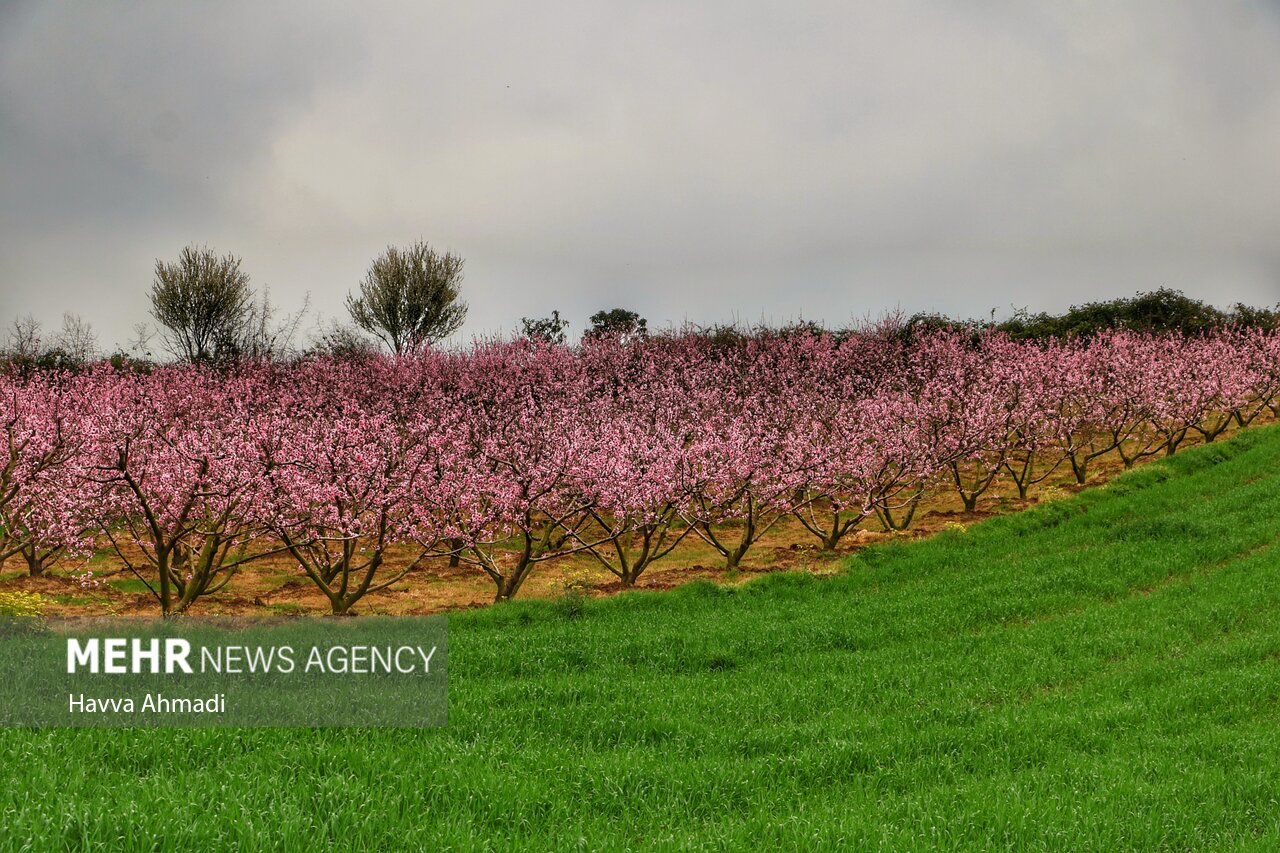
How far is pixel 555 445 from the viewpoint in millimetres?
21094

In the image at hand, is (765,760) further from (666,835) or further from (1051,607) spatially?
(1051,607)

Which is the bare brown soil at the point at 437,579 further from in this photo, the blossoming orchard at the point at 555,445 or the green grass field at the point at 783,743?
the green grass field at the point at 783,743

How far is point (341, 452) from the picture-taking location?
19.2 metres

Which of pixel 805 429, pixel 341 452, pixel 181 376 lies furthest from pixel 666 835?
pixel 181 376

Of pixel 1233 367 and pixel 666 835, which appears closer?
pixel 666 835

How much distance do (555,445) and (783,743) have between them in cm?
1259

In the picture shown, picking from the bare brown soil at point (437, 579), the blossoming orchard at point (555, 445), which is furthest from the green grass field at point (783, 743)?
the blossoming orchard at point (555, 445)

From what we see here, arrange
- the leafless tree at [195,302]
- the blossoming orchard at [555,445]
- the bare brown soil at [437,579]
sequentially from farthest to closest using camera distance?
the leafless tree at [195,302] < the bare brown soil at [437,579] < the blossoming orchard at [555,445]

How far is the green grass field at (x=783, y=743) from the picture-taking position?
6.61m

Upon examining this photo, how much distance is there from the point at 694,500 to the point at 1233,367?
23178 millimetres

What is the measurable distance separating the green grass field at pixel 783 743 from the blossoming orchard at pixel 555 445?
4121 mm

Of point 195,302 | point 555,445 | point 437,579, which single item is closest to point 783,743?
point 555,445

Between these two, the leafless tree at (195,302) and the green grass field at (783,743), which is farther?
the leafless tree at (195,302)

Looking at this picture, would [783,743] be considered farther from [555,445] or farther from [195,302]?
[195,302]
